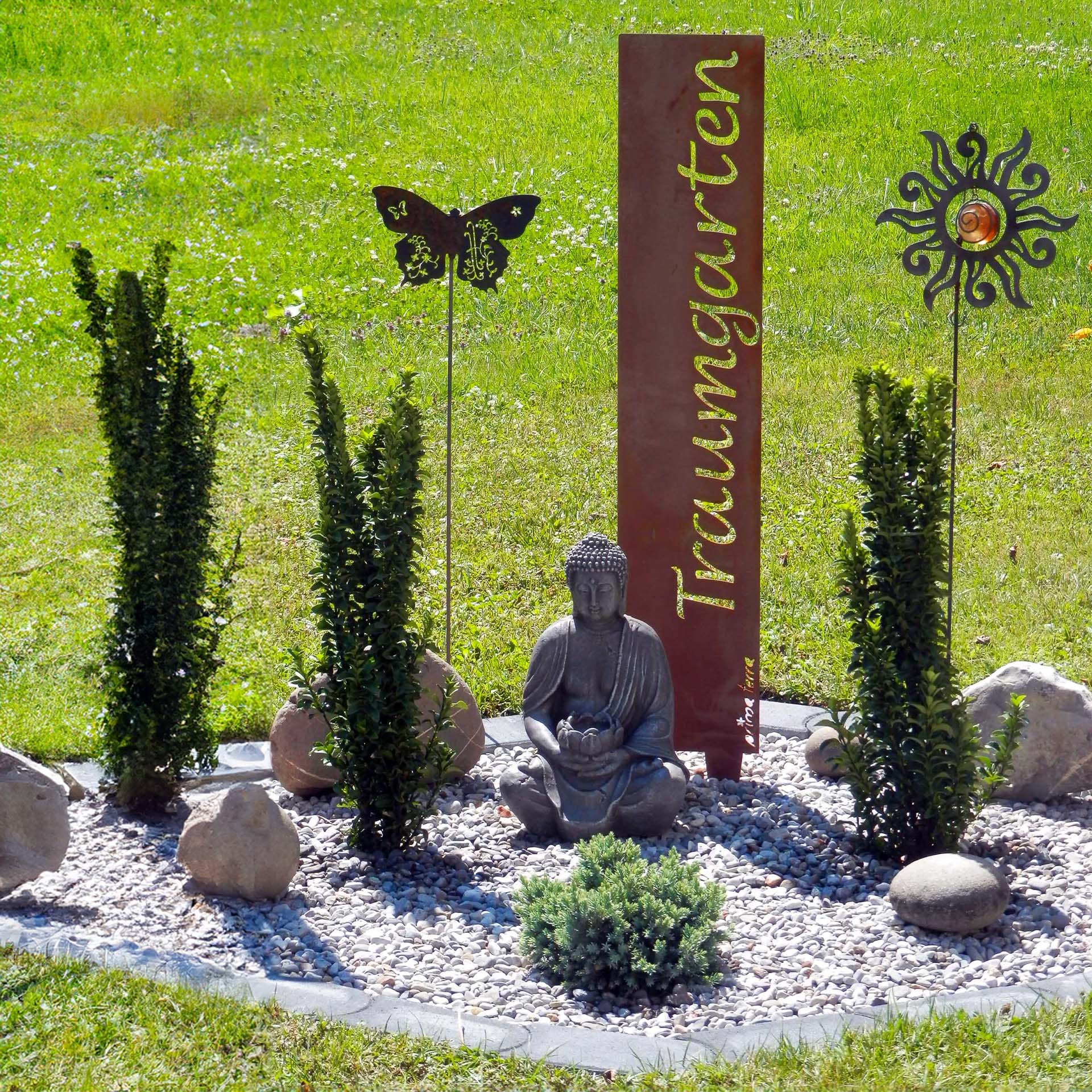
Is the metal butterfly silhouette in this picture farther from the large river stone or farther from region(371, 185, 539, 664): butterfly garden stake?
the large river stone

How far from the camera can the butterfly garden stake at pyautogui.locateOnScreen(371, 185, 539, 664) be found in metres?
7.28

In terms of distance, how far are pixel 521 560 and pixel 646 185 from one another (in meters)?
3.54

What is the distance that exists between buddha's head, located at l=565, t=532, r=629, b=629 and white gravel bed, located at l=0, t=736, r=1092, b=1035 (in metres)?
1.00

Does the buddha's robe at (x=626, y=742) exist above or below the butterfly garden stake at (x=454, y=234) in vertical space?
below

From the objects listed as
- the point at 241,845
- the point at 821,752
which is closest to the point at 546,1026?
the point at 241,845

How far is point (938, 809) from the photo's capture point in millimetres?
5965

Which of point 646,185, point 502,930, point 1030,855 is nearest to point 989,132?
point 646,185

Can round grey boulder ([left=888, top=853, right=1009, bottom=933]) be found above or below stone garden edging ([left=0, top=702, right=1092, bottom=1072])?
above

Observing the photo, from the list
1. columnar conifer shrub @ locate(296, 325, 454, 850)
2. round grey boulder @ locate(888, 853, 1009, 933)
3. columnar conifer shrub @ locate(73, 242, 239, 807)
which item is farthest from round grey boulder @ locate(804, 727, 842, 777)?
columnar conifer shrub @ locate(73, 242, 239, 807)

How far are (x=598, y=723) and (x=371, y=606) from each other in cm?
109

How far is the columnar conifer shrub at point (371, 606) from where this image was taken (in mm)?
6074

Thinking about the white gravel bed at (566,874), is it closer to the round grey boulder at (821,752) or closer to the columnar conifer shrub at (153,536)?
the round grey boulder at (821,752)

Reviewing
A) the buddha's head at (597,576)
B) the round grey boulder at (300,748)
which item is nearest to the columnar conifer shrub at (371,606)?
the round grey boulder at (300,748)

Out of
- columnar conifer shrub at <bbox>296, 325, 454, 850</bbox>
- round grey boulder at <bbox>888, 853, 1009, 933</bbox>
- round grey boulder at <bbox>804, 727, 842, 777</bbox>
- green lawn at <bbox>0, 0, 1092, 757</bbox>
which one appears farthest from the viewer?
green lawn at <bbox>0, 0, 1092, 757</bbox>
